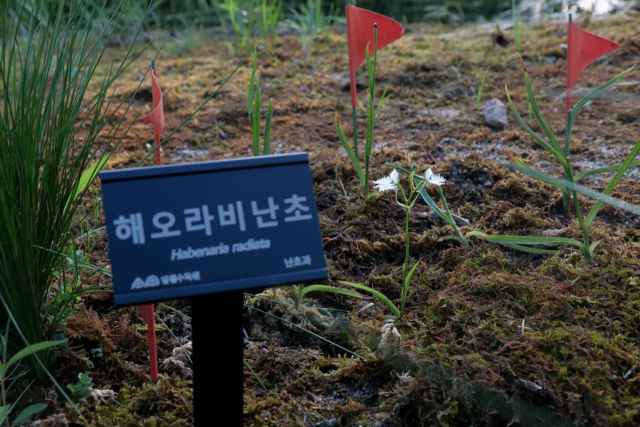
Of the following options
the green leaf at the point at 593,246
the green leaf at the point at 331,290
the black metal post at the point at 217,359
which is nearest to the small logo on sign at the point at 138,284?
the black metal post at the point at 217,359

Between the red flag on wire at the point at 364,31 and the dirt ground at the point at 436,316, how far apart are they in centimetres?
39

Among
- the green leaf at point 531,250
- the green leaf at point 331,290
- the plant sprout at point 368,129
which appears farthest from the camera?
the plant sprout at point 368,129

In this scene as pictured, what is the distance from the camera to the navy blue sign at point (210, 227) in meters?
0.81

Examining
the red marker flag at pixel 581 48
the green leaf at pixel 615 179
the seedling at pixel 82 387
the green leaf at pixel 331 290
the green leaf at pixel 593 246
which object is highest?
the red marker flag at pixel 581 48

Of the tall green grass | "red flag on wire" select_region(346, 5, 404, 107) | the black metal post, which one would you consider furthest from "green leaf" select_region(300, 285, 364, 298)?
"red flag on wire" select_region(346, 5, 404, 107)

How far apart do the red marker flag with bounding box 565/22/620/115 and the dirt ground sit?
18 cm

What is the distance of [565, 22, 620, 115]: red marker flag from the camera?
4.78 feet

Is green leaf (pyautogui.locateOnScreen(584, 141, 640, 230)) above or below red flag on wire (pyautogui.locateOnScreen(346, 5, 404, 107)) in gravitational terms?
below

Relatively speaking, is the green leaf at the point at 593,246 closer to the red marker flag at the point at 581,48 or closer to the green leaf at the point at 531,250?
the green leaf at the point at 531,250

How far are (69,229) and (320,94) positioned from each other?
201cm

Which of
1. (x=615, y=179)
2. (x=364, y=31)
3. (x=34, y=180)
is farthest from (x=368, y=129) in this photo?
(x=34, y=180)

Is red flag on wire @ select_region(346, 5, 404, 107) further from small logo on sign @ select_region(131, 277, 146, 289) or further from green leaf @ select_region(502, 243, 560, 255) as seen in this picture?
small logo on sign @ select_region(131, 277, 146, 289)

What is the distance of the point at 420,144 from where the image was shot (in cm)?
217

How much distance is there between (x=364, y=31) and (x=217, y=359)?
1137 millimetres
